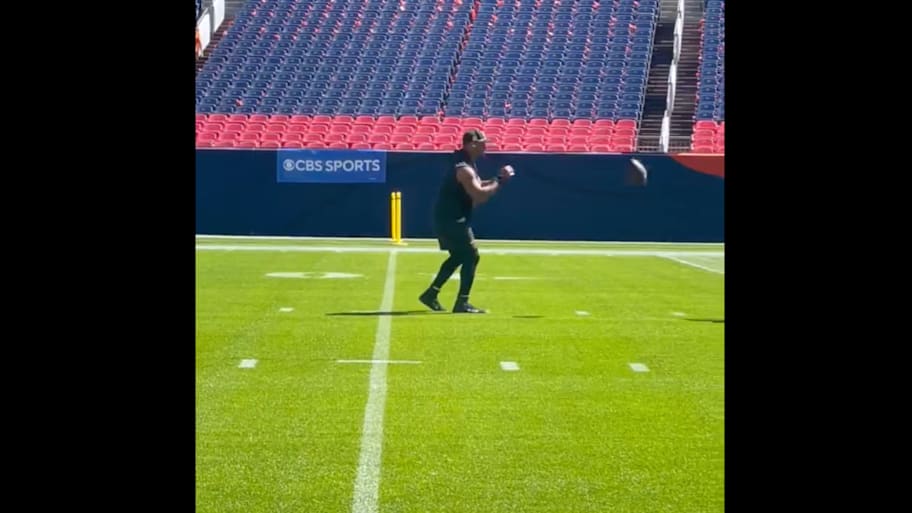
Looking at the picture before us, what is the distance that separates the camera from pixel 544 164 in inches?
1219

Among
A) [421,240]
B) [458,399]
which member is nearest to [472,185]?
[458,399]

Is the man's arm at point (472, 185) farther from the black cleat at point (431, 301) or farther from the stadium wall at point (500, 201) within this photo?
the stadium wall at point (500, 201)

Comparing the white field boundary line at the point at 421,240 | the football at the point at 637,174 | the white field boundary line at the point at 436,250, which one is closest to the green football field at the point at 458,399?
the white field boundary line at the point at 436,250

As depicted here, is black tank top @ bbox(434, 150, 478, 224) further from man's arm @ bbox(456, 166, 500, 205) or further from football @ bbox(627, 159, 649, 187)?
football @ bbox(627, 159, 649, 187)

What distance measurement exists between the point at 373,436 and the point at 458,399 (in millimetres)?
1342

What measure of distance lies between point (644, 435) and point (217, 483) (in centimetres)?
220

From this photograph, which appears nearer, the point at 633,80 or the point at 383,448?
the point at 383,448

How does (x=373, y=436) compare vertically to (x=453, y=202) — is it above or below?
above

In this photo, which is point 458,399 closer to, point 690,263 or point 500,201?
point 690,263

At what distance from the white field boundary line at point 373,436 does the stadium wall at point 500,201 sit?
18.3m

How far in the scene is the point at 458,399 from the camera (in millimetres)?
8750
